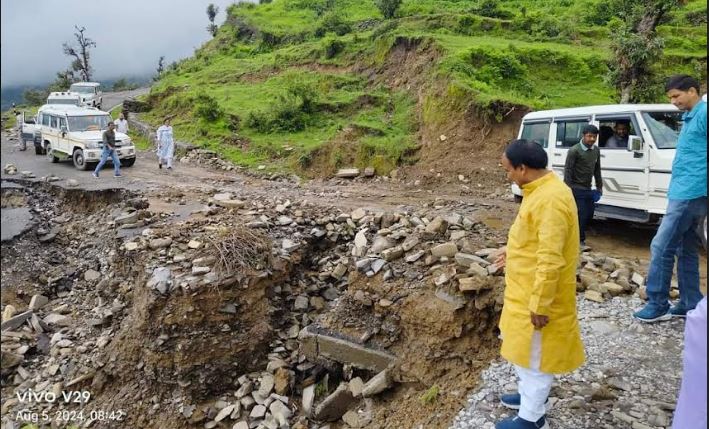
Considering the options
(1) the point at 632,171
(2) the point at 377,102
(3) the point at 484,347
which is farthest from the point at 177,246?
(2) the point at 377,102

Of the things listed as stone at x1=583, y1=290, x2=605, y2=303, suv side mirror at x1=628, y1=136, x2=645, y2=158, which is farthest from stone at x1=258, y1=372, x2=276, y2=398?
suv side mirror at x1=628, y1=136, x2=645, y2=158

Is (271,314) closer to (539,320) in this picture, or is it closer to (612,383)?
(612,383)

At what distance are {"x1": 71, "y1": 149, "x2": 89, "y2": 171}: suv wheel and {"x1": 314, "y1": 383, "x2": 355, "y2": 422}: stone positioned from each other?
37.1 feet

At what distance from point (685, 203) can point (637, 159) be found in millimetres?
3156

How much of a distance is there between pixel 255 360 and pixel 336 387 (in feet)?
4.30

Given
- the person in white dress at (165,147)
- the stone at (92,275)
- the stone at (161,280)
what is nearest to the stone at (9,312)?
the stone at (92,275)

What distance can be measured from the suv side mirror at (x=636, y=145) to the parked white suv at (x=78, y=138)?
1282 centimetres

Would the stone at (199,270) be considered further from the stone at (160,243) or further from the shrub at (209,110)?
the shrub at (209,110)

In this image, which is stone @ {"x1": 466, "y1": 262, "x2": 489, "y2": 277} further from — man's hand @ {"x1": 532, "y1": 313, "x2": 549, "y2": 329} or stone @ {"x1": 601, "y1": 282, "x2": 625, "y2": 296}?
man's hand @ {"x1": 532, "y1": 313, "x2": 549, "y2": 329}

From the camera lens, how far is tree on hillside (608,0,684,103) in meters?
11.1

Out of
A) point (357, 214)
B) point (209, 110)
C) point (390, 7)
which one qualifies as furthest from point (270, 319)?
point (390, 7)

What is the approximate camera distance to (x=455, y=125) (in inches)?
508

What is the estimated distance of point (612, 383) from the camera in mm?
3826

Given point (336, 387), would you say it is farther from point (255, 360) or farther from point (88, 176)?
point (88, 176)
